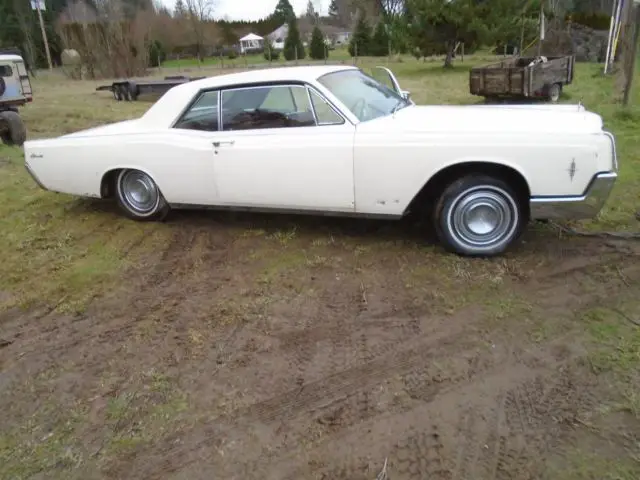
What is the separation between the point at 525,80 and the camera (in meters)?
11.3

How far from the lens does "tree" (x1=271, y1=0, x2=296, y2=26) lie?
222ft

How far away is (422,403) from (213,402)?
1066 millimetres

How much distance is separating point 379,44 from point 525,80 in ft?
90.2

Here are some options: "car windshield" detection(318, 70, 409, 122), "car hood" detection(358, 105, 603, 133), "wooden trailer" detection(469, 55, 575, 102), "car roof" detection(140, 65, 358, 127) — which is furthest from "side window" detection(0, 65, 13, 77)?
"wooden trailer" detection(469, 55, 575, 102)

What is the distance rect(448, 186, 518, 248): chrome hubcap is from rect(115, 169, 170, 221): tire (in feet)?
9.26

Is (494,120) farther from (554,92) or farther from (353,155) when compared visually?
(554,92)

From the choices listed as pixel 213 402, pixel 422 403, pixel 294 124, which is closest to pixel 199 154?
pixel 294 124

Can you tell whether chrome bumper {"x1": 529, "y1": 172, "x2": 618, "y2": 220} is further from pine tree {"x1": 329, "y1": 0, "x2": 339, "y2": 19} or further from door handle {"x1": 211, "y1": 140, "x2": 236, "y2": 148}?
pine tree {"x1": 329, "y1": 0, "x2": 339, "y2": 19}

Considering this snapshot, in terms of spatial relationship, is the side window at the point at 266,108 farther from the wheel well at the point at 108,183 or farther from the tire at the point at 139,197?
the wheel well at the point at 108,183

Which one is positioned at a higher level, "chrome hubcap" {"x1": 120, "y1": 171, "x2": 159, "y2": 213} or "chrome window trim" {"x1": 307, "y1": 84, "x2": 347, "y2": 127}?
"chrome window trim" {"x1": 307, "y1": 84, "x2": 347, "y2": 127}

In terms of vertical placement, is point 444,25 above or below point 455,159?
above

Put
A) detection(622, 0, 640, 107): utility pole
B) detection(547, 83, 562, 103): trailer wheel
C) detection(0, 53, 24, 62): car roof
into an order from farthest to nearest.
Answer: detection(547, 83, 562, 103): trailer wheel → detection(0, 53, 24, 62): car roof → detection(622, 0, 640, 107): utility pole

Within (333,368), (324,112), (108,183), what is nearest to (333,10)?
(108,183)

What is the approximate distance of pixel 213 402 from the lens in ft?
8.91
